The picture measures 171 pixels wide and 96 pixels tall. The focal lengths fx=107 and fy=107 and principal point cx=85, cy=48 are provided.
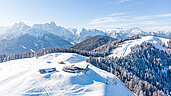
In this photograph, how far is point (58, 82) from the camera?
123 feet

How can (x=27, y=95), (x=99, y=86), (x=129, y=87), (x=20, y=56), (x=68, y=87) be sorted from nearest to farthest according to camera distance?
1. (x=27, y=95)
2. (x=68, y=87)
3. (x=99, y=86)
4. (x=129, y=87)
5. (x=20, y=56)

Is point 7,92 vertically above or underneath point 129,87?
above

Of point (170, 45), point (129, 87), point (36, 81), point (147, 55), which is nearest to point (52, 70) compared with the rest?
point (36, 81)

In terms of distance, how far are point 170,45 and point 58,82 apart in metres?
190

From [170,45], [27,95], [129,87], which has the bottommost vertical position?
[129,87]

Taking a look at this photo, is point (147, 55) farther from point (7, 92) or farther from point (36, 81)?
point (7, 92)

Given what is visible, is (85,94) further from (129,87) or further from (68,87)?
(129,87)

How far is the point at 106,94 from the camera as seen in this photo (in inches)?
1335

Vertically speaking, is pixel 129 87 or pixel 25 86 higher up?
pixel 25 86

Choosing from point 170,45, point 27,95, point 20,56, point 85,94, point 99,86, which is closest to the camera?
point 27,95

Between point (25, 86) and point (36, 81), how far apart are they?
4.03 metres

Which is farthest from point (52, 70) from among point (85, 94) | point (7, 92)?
point (85, 94)

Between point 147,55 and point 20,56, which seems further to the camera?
point 147,55

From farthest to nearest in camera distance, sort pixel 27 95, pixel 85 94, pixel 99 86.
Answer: pixel 99 86 → pixel 85 94 → pixel 27 95
